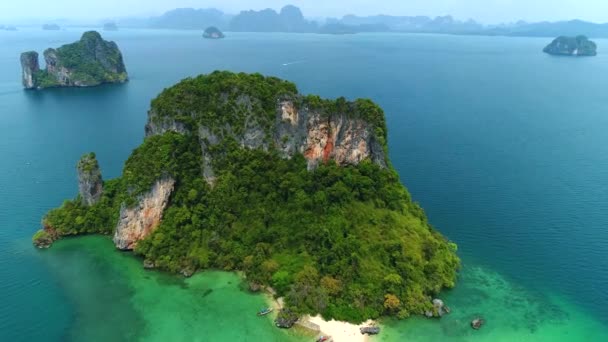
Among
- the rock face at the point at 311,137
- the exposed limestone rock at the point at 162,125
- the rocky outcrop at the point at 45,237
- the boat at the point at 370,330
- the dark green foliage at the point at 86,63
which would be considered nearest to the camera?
the boat at the point at 370,330

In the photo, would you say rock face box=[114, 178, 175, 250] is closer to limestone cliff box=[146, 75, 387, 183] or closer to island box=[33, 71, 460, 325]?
island box=[33, 71, 460, 325]

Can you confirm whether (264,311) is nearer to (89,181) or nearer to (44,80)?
(89,181)

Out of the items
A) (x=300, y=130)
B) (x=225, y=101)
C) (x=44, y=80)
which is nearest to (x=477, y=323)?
(x=300, y=130)

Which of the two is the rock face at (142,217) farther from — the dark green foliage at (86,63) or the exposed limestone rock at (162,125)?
the dark green foliage at (86,63)

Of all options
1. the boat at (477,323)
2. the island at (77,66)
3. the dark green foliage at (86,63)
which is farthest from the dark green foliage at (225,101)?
the dark green foliage at (86,63)

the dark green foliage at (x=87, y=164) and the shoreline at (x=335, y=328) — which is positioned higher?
the dark green foliage at (x=87, y=164)

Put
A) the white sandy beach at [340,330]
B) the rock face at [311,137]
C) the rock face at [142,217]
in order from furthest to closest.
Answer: the rock face at [142,217], the rock face at [311,137], the white sandy beach at [340,330]

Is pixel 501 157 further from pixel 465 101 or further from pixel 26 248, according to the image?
pixel 26 248
